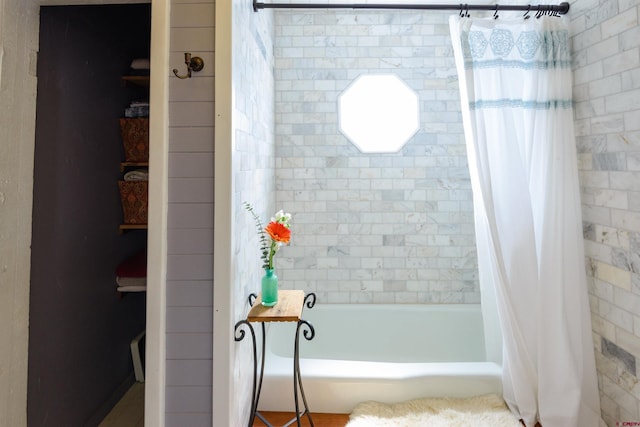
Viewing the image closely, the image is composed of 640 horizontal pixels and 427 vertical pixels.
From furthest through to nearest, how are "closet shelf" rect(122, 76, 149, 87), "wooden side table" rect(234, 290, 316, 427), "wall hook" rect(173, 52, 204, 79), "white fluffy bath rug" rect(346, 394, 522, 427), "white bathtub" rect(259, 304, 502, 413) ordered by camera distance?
"white bathtub" rect(259, 304, 502, 413), "closet shelf" rect(122, 76, 149, 87), "white fluffy bath rug" rect(346, 394, 522, 427), "wooden side table" rect(234, 290, 316, 427), "wall hook" rect(173, 52, 204, 79)

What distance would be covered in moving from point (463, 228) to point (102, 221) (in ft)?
8.06

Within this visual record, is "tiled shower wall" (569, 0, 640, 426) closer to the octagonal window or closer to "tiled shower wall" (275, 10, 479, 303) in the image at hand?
"tiled shower wall" (275, 10, 479, 303)

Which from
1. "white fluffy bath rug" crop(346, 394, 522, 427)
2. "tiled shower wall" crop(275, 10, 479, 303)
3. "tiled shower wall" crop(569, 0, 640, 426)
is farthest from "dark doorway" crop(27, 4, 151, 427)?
"tiled shower wall" crop(569, 0, 640, 426)

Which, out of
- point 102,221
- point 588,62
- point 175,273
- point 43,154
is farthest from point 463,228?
point 43,154

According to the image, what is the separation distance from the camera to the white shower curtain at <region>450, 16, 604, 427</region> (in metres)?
1.53

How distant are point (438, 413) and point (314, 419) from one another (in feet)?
2.03

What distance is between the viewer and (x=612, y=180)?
145cm

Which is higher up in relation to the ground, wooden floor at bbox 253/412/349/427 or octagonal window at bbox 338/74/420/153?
octagonal window at bbox 338/74/420/153

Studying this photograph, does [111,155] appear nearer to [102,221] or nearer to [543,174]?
[102,221]

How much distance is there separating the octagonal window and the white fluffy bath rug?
1.73m

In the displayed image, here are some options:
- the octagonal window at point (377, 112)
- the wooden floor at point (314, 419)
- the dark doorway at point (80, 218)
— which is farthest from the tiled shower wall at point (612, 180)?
the dark doorway at point (80, 218)

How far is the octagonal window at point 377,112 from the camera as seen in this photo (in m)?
2.50

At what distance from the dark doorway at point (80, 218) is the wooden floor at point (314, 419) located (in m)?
0.91

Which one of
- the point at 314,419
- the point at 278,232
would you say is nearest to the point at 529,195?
the point at 278,232
